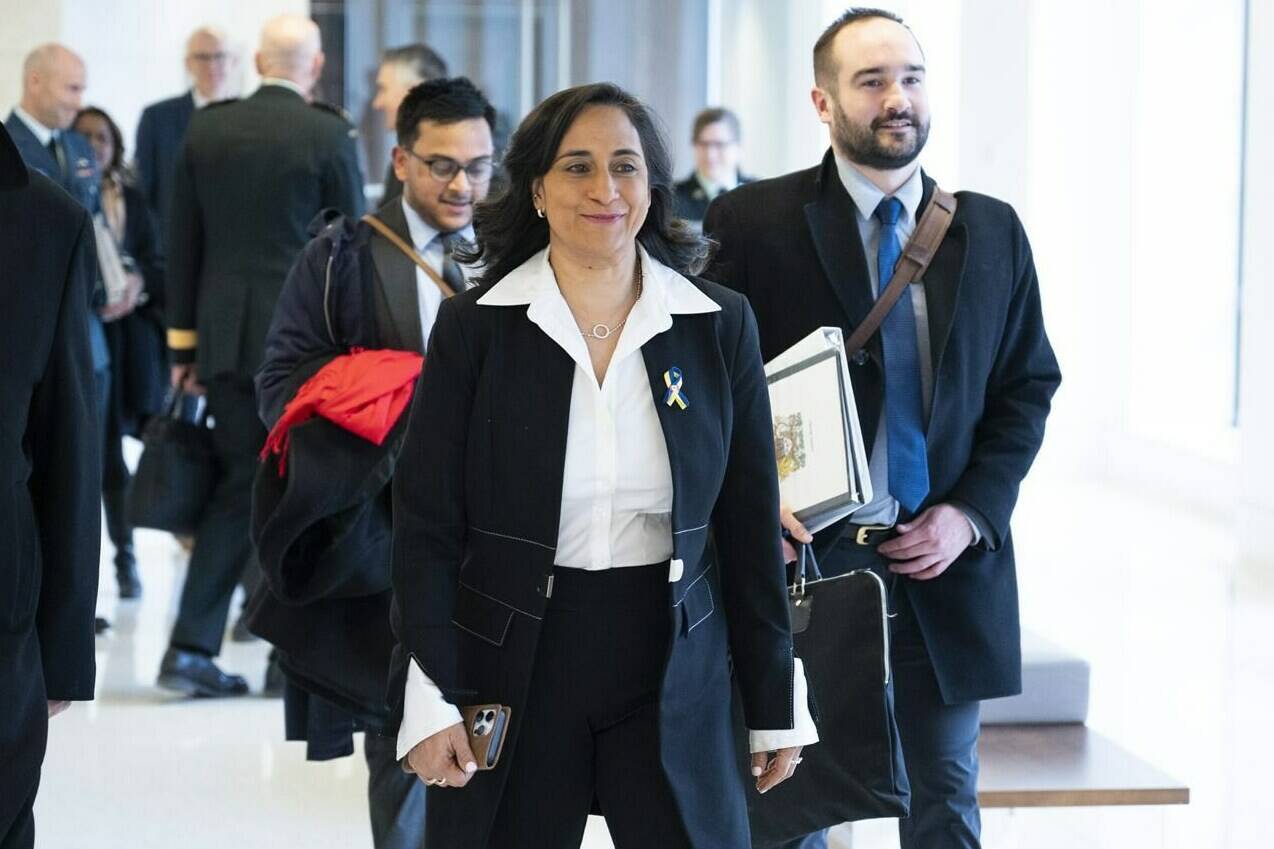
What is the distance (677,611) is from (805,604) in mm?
688

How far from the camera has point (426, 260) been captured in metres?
3.77

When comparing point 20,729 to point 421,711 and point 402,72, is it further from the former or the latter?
point 402,72

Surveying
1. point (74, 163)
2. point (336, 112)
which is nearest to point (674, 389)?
point (336, 112)

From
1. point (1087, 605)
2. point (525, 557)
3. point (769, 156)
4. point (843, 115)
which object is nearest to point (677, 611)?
point (525, 557)

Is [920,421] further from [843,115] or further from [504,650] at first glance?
[504,650]

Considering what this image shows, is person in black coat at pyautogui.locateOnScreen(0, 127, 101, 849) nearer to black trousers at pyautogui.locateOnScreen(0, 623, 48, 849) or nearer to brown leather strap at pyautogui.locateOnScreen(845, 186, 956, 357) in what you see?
black trousers at pyautogui.locateOnScreen(0, 623, 48, 849)

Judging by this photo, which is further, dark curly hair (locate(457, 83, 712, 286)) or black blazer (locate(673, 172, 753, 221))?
black blazer (locate(673, 172, 753, 221))

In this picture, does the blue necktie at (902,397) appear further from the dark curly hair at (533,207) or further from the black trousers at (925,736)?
the dark curly hair at (533,207)

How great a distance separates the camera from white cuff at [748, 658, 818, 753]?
2.52 meters

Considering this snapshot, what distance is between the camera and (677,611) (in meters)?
2.40

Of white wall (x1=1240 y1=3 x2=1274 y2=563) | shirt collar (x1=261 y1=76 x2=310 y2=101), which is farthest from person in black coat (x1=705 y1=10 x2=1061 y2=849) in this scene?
white wall (x1=1240 y1=3 x2=1274 y2=563)

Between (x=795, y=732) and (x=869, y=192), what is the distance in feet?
3.70

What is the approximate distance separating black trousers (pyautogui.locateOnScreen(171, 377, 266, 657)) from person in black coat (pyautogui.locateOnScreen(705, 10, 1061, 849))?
3.10m

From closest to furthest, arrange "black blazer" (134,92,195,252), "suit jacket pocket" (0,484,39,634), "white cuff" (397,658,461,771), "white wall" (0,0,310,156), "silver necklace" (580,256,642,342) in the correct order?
"suit jacket pocket" (0,484,39,634) → "white cuff" (397,658,461,771) → "silver necklace" (580,256,642,342) → "black blazer" (134,92,195,252) → "white wall" (0,0,310,156)
